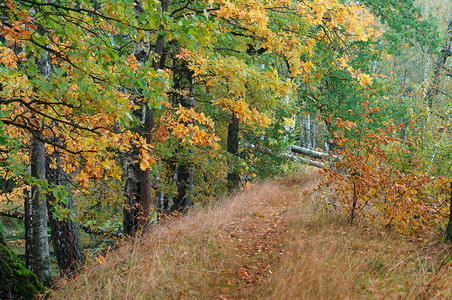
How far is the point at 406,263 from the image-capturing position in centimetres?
361

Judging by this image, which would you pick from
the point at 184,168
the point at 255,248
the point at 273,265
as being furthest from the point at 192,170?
the point at 273,265

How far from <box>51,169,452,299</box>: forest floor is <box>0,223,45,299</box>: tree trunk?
329 mm

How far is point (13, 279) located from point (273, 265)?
322 cm

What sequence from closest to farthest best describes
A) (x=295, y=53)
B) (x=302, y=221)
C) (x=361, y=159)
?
(x=361, y=159) < (x=302, y=221) < (x=295, y=53)

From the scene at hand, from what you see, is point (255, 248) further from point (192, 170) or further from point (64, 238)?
point (192, 170)

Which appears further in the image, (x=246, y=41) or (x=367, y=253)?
(x=246, y=41)

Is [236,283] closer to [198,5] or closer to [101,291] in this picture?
[101,291]

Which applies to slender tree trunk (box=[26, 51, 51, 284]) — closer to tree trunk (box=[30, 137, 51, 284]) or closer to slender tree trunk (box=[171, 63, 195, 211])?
tree trunk (box=[30, 137, 51, 284])

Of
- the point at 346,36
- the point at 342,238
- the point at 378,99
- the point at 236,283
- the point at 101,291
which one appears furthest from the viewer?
the point at 378,99

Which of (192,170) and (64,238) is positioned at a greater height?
(192,170)

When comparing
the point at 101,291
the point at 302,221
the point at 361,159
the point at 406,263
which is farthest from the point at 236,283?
the point at 361,159

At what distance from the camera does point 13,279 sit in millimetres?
3932

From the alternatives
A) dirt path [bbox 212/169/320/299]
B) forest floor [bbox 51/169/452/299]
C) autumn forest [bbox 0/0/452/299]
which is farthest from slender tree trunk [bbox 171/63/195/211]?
forest floor [bbox 51/169/452/299]

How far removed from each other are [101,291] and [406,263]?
3.42 metres
